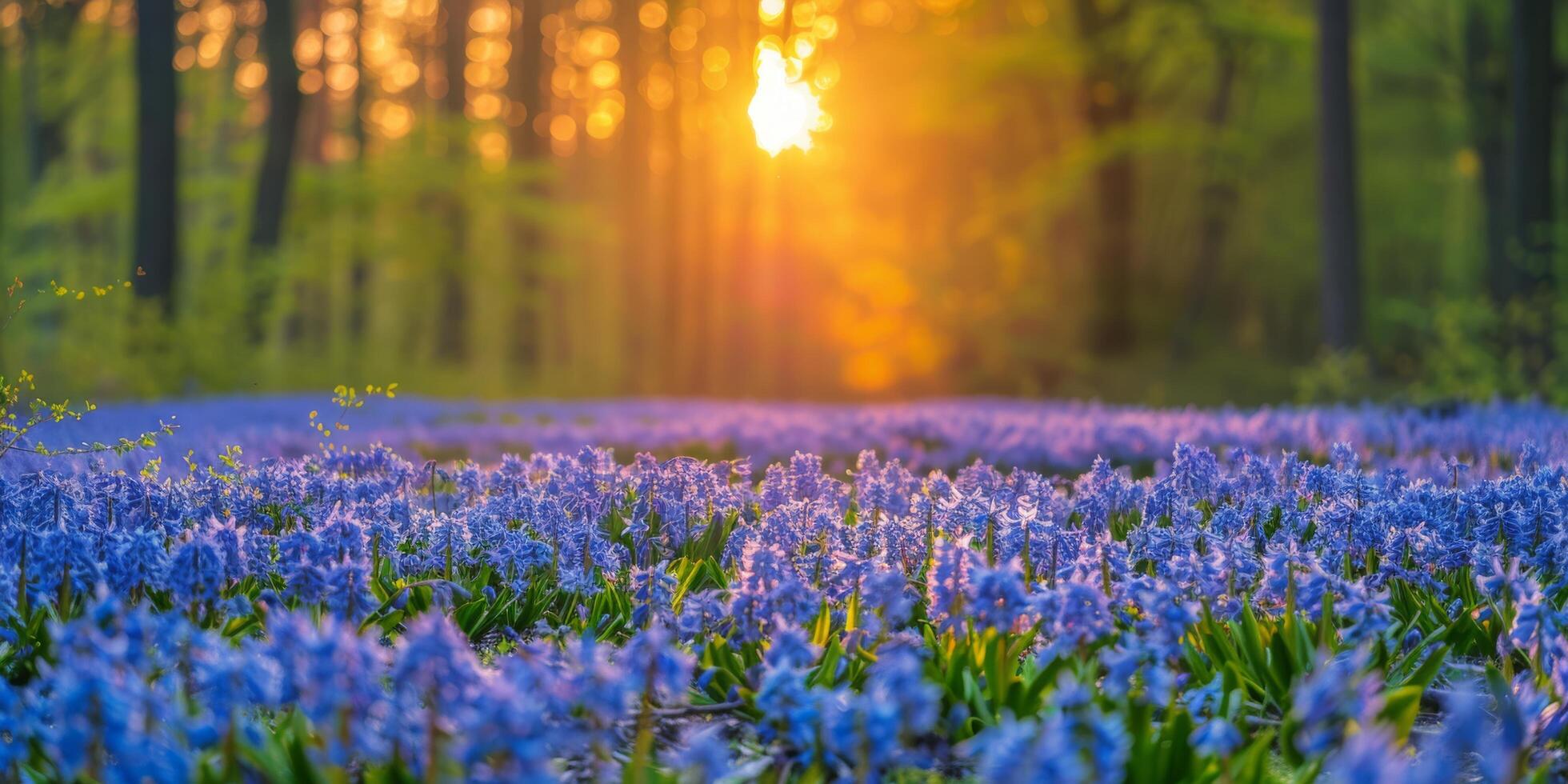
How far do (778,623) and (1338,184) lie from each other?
42.0 ft

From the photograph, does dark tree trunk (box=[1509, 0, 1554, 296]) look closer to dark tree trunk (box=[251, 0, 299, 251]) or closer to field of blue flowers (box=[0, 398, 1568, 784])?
field of blue flowers (box=[0, 398, 1568, 784])

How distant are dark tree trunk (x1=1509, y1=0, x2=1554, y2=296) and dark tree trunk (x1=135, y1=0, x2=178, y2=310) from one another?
15.6 m

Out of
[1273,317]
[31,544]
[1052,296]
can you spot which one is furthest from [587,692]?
[1273,317]

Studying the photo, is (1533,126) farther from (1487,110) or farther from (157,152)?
(157,152)

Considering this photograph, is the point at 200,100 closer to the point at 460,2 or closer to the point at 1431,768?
the point at 460,2

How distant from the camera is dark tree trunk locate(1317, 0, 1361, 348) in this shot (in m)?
13.3

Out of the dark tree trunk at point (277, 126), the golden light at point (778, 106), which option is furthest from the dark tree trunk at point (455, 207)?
the golden light at point (778, 106)

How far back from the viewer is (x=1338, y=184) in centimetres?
1339

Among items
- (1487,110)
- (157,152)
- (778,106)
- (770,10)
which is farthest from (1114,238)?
(157,152)

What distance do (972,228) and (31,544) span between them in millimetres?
19872

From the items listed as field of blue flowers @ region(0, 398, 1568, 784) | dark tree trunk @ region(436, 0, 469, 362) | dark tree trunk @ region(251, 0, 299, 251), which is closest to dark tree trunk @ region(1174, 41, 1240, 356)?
dark tree trunk @ region(436, 0, 469, 362)

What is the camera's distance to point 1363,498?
13.7 feet

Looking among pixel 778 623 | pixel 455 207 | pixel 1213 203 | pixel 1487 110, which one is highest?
pixel 1487 110

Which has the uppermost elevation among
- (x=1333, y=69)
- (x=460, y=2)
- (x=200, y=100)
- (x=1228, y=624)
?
(x=460, y=2)
